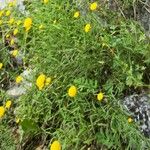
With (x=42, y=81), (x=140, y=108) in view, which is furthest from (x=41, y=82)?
(x=140, y=108)

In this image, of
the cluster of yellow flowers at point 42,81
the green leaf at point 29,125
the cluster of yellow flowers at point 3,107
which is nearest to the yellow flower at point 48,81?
the cluster of yellow flowers at point 42,81

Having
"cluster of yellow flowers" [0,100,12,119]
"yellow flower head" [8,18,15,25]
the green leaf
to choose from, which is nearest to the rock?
the green leaf

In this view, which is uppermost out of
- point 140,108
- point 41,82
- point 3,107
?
point 41,82

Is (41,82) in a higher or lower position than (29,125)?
higher

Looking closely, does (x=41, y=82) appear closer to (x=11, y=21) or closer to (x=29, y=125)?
(x=29, y=125)

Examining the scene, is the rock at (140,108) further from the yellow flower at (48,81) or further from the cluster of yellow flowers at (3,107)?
the cluster of yellow flowers at (3,107)

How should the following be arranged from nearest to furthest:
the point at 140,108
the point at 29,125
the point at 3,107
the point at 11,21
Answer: the point at 140,108, the point at 29,125, the point at 3,107, the point at 11,21

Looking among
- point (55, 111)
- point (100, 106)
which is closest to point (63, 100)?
point (55, 111)

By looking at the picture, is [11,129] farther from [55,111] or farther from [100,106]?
[100,106]

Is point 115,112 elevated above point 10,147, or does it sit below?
above
